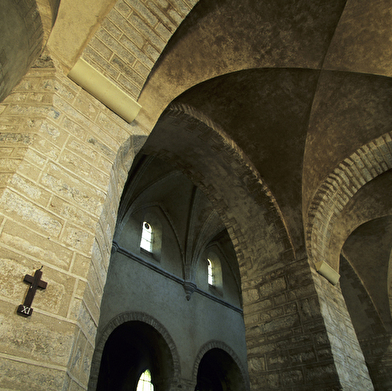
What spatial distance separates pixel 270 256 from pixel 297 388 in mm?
2046

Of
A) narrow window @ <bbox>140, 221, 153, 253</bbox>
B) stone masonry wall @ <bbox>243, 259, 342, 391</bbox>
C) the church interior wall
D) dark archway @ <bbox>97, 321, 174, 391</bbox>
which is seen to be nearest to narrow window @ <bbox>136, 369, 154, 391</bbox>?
dark archway @ <bbox>97, 321, 174, 391</bbox>

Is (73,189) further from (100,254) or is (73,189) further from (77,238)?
(100,254)

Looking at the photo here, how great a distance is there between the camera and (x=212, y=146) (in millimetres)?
5613

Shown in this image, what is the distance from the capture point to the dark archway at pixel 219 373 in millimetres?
11094

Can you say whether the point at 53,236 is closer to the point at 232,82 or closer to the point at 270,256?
the point at 232,82

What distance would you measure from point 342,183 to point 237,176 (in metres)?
1.98

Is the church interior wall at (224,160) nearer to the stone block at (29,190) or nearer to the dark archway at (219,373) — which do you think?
the stone block at (29,190)

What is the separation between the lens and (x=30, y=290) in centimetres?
175

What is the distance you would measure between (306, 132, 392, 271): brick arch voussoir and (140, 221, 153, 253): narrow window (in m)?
5.97

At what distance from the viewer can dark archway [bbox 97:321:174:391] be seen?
908 centimetres

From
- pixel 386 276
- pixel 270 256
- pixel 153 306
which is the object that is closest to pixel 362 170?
pixel 270 256

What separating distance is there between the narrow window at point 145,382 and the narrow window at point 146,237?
3679 mm

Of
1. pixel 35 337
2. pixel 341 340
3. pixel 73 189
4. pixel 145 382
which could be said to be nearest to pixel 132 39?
pixel 73 189

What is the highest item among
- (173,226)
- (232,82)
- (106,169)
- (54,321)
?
(173,226)
